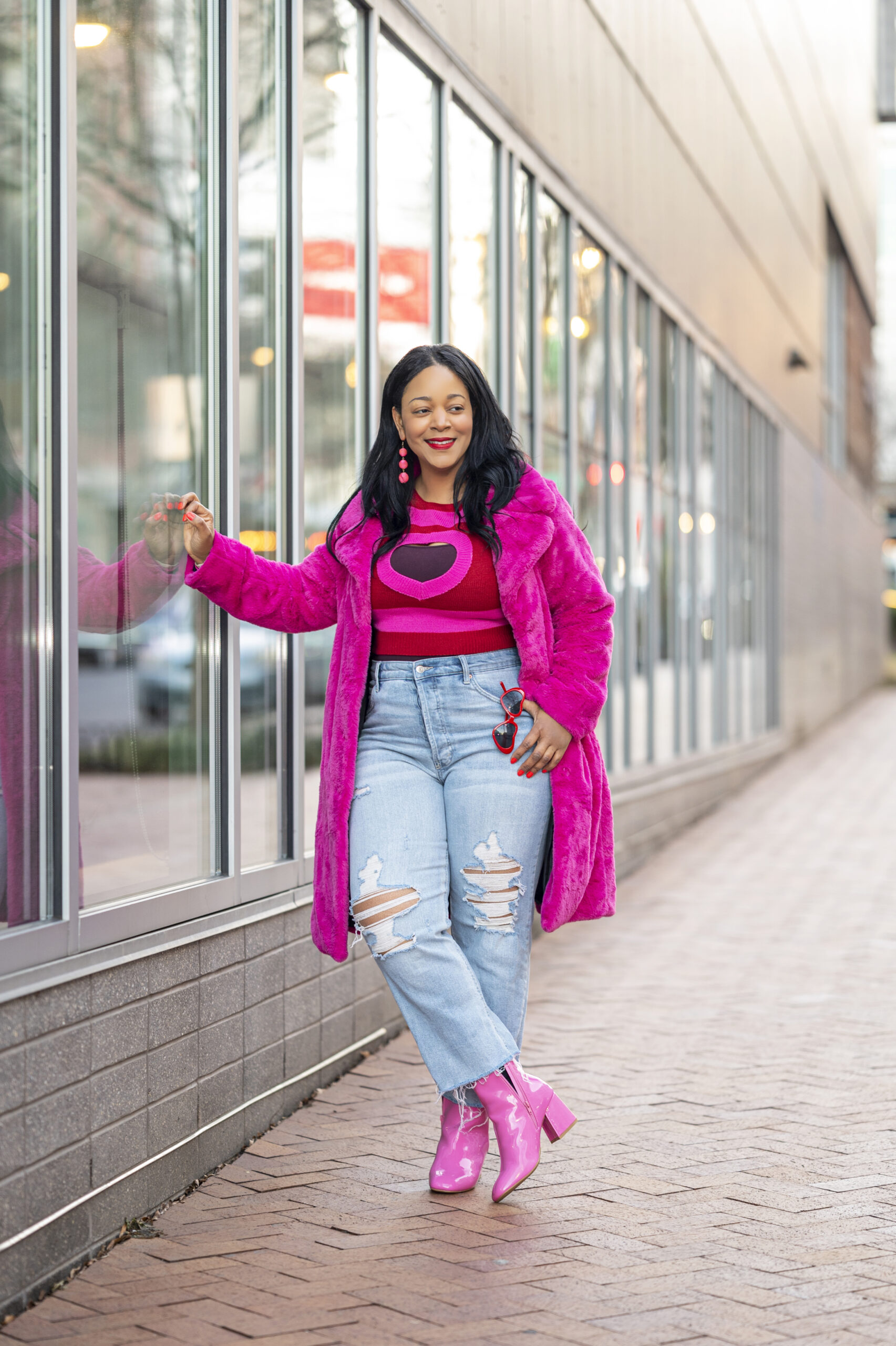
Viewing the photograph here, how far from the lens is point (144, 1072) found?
12.3 ft

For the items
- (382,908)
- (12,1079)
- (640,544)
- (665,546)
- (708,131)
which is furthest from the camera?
(708,131)

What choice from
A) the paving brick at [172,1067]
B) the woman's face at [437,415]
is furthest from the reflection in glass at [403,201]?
the paving brick at [172,1067]

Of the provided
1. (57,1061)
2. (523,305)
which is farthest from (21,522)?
(523,305)

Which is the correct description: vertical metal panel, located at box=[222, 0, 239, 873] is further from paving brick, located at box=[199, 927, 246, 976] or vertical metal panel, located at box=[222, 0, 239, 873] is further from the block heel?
the block heel

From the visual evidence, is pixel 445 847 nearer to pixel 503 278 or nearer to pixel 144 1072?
pixel 144 1072

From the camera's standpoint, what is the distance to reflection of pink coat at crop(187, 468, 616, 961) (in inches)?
145

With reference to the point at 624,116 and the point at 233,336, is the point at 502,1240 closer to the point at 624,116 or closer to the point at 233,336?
the point at 233,336

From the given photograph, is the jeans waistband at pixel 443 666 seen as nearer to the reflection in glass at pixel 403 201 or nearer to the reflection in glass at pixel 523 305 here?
the reflection in glass at pixel 403 201

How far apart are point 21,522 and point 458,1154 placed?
1.84 meters

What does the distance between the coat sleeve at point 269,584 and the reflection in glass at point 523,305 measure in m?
3.86

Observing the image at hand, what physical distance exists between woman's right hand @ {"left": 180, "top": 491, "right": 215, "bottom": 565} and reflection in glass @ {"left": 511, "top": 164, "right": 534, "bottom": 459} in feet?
12.8

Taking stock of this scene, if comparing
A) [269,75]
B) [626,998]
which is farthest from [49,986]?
[626,998]

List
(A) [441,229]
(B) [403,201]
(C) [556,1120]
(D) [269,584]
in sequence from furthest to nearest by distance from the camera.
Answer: (A) [441,229], (B) [403,201], (D) [269,584], (C) [556,1120]

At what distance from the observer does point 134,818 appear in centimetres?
506
